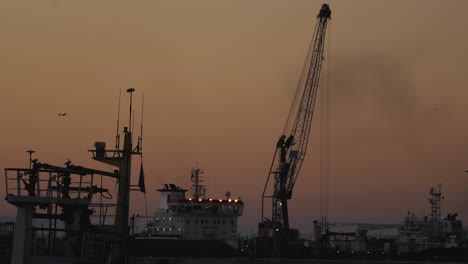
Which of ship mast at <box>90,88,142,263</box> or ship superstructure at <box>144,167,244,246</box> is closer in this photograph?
ship mast at <box>90,88,142,263</box>

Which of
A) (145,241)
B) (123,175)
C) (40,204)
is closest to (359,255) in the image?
(145,241)

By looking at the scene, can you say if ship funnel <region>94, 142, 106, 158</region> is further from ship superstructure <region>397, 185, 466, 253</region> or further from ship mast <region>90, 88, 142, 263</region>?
ship superstructure <region>397, 185, 466, 253</region>

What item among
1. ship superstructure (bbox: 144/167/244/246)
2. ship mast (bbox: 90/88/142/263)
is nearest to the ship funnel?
ship mast (bbox: 90/88/142/263)

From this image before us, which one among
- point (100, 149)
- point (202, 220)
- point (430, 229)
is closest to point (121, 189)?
point (100, 149)

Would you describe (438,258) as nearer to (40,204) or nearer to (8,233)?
(8,233)

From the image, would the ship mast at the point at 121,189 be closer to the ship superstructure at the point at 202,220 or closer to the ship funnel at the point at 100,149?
the ship funnel at the point at 100,149

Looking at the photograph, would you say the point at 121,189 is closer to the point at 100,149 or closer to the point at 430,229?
the point at 100,149

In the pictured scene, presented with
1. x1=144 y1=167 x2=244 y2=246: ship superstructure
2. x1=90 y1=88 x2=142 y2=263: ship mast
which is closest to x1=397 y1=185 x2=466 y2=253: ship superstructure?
x1=144 y1=167 x2=244 y2=246: ship superstructure

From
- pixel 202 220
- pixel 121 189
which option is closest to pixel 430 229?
pixel 202 220

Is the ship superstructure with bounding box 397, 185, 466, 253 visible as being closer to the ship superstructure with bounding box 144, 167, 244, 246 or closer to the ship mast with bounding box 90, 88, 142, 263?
the ship superstructure with bounding box 144, 167, 244, 246

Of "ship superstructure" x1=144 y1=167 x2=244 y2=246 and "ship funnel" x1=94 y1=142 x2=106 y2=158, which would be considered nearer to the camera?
"ship funnel" x1=94 y1=142 x2=106 y2=158

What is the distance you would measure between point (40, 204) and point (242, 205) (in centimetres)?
7955

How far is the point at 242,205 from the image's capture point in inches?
4476

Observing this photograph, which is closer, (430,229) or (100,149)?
(100,149)
